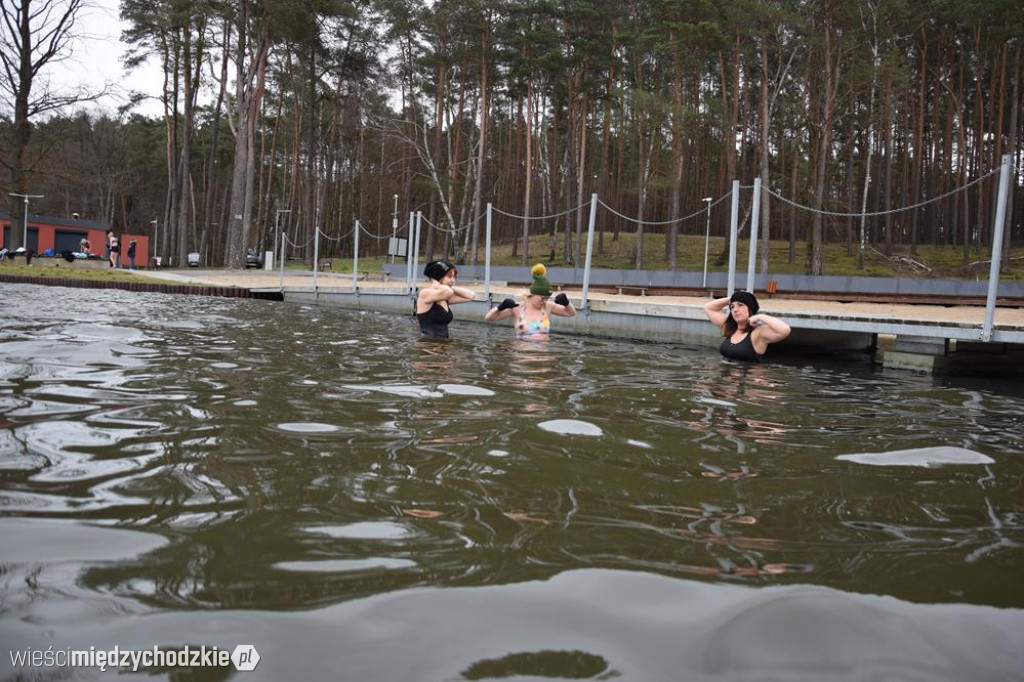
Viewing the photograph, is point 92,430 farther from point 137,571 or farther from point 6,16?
point 6,16

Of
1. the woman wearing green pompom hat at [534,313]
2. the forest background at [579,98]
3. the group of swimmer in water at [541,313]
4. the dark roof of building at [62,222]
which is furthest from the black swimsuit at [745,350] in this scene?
the dark roof of building at [62,222]

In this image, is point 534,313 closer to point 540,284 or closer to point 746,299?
point 540,284

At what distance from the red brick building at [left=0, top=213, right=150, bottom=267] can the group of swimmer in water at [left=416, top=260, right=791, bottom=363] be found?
1762 inches

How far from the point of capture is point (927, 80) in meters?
42.0

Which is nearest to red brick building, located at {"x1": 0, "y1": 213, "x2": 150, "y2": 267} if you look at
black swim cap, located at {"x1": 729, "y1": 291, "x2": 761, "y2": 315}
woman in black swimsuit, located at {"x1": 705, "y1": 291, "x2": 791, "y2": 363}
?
woman in black swimsuit, located at {"x1": 705, "y1": 291, "x2": 791, "y2": 363}

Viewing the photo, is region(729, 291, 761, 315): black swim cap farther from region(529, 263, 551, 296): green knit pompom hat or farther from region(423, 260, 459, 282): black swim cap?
region(423, 260, 459, 282): black swim cap

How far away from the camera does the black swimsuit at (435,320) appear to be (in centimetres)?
1008

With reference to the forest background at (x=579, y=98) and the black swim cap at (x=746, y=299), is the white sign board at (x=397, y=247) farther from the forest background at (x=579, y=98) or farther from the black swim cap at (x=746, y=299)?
the black swim cap at (x=746, y=299)

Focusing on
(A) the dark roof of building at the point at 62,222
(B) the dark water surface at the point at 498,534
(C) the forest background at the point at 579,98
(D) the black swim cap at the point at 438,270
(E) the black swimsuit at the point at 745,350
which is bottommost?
(B) the dark water surface at the point at 498,534

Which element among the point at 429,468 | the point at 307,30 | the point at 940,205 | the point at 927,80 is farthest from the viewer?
the point at 940,205

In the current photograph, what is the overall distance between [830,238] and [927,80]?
11.4 m

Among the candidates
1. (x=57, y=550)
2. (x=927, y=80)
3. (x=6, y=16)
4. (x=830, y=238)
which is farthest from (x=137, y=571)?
(x=830, y=238)

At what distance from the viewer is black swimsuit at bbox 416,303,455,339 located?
10078 mm

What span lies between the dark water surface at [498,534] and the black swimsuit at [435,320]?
4.62m
